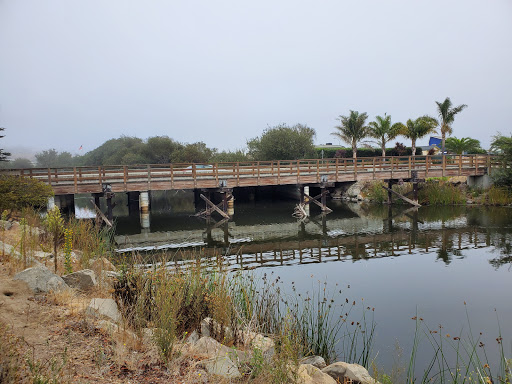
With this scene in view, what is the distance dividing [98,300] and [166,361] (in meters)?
1.90

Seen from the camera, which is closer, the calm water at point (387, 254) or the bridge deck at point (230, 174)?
the calm water at point (387, 254)

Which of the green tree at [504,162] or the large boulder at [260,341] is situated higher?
the green tree at [504,162]

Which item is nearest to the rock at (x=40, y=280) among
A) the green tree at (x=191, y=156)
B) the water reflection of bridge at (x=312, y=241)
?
the water reflection of bridge at (x=312, y=241)

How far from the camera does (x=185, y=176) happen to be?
2280 cm

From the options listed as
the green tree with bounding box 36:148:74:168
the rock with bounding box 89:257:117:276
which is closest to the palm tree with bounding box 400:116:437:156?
the rock with bounding box 89:257:117:276

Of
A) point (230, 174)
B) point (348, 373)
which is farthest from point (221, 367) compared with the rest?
point (230, 174)

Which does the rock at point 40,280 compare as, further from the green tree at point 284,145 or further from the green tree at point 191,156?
the green tree at point 191,156

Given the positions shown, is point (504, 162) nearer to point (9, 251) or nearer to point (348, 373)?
point (348, 373)

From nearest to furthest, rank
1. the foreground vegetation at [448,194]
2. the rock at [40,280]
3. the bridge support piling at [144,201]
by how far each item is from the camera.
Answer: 1. the rock at [40,280]
2. the bridge support piling at [144,201]
3. the foreground vegetation at [448,194]

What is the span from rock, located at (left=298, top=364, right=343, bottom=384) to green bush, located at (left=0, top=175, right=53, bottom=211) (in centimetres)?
1106

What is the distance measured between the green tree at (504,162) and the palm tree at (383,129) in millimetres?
13247

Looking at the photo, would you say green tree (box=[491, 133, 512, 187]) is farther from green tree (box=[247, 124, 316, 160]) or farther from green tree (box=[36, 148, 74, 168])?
green tree (box=[36, 148, 74, 168])

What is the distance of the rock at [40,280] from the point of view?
5.78 meters

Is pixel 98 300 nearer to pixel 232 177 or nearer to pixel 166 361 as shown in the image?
pixel 166 361
